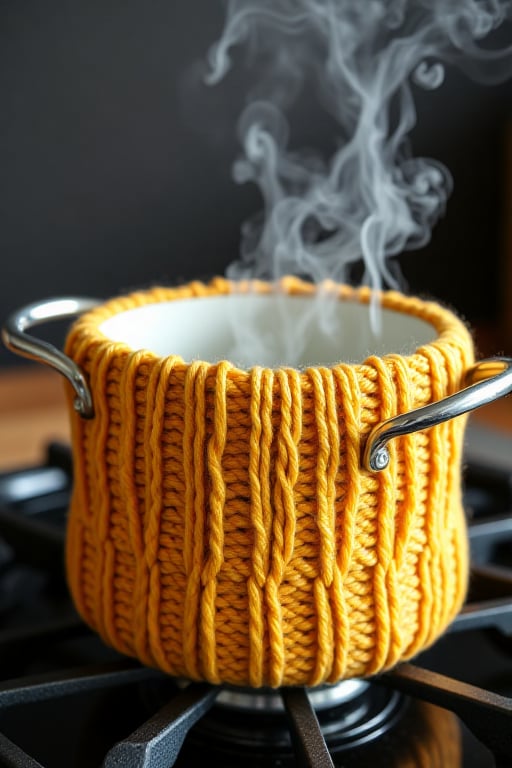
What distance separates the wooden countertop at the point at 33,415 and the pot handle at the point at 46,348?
356 mm

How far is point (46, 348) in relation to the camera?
21.2 inches

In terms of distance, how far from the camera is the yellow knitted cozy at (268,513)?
47 cm

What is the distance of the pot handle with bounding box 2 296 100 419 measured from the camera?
53 cm

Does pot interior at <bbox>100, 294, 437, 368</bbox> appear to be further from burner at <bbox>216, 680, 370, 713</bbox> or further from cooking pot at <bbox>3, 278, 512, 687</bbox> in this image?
burner at <bbox>216, 680, 370, 713</bbox>

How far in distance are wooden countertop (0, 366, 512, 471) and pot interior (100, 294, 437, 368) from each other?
0.37 m

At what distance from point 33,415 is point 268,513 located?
0.73 metres

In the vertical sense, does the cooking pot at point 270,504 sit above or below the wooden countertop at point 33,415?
above

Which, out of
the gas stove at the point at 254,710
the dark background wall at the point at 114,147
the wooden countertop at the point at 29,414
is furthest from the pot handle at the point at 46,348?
the dark background wall at the point at 114,147

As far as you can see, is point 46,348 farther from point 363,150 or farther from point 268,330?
point 363,150

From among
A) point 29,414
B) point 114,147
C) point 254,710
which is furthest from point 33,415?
point 254,710

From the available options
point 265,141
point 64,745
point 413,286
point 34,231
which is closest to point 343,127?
point 413,286

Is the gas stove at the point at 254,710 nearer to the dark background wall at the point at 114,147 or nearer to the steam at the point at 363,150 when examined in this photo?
the steam at the point at 363,150

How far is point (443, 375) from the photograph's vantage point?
0.50m

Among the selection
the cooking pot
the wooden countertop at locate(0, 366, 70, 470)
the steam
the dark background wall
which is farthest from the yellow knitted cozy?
the dark background wall
